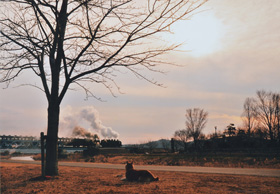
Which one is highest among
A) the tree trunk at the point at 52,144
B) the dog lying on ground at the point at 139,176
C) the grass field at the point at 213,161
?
the tree trunk at the point at 52,144

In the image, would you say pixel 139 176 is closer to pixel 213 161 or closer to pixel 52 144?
pixel 52 144

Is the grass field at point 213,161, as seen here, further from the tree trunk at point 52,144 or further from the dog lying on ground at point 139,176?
the tree trunk at point 52,144

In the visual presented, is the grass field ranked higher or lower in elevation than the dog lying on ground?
lower

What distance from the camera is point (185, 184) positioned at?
29.0 ft

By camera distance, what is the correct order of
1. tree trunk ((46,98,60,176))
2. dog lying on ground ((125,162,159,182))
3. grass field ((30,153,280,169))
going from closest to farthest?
dog lying on ground ((125,162,159,182)) < tree trunk ((46,98,60,176)) < grass field ((30,153,280,169))

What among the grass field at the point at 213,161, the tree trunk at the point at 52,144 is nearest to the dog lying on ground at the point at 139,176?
the tree trunk at the point at 52,144

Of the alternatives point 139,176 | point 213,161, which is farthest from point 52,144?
point 213,161

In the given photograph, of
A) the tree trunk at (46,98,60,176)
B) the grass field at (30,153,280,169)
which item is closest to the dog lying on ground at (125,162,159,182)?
the tree trunk at (46,98,60,176)

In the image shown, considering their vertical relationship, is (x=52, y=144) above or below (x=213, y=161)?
above

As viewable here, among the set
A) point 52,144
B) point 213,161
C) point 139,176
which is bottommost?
point 213,161

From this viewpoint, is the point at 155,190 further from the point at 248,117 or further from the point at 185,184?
the point at 248,117

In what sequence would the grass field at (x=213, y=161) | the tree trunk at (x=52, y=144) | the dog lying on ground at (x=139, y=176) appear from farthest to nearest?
the grass field at (x=213, y=161)
the tree trunk at (x=52, y=144)
the dog lying on ground at (x=139, y=176)

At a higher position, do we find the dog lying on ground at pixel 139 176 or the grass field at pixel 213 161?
the dog lying on ground at pixel 139 176

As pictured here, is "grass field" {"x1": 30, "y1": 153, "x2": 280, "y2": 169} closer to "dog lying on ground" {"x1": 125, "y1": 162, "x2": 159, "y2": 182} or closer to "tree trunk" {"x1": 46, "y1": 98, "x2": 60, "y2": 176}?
"dog lying on ground" {"x1": 125, "y1": 162, "x2": 159, "y2": 182}
